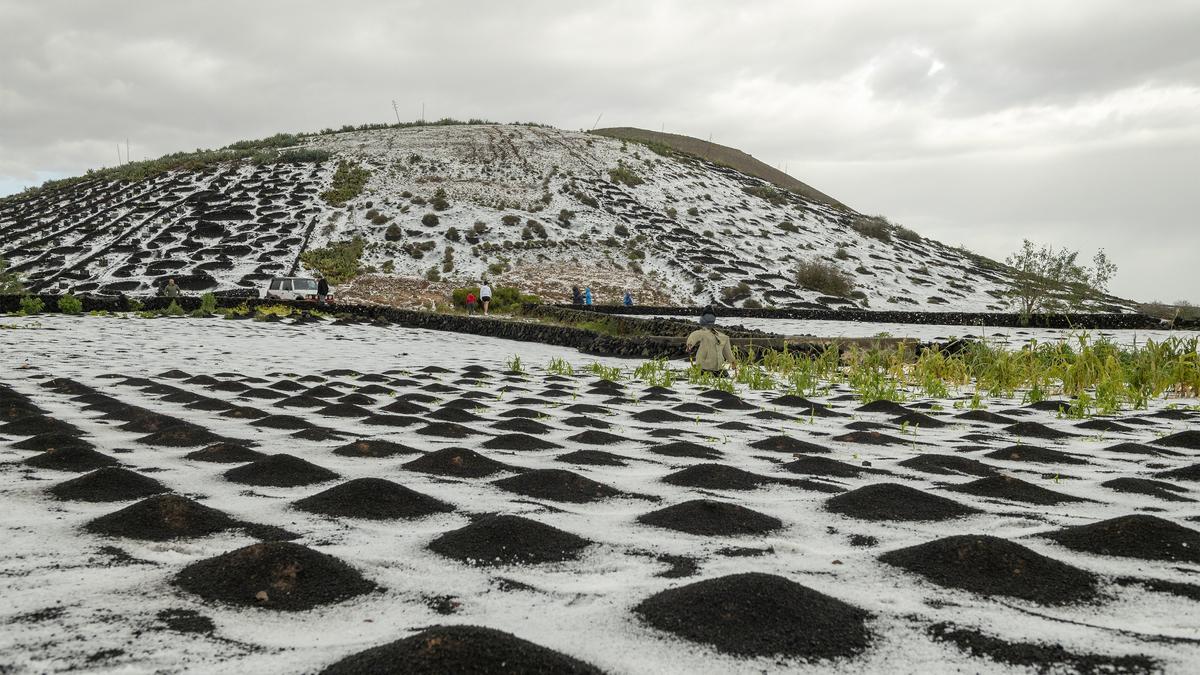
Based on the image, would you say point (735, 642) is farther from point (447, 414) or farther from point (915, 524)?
point (447, 414)

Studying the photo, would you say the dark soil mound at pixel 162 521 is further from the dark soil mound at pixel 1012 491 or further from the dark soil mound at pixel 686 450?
the dark soil mound at pixel 1012 491

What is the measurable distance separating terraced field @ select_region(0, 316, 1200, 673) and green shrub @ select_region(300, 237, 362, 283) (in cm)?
2896

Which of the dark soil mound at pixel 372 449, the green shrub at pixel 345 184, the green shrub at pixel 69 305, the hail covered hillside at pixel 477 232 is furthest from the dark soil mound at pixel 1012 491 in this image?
the green shrub at pixel 345 184

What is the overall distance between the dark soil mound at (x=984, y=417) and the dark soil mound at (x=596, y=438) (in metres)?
2.98

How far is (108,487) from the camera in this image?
3637 mm

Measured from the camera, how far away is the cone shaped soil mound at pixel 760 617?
2.13 m

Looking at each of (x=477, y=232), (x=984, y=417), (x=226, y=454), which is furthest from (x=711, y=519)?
(x=477, y=232)

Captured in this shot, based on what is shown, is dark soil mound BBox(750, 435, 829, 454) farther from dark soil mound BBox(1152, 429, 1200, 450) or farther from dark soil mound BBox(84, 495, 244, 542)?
dark soil mound BBox(84, 495, 244, 542)

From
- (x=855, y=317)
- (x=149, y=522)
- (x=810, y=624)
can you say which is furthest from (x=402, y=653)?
(x=855, y=317)

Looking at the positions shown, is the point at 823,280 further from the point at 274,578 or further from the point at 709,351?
the point at 274,578

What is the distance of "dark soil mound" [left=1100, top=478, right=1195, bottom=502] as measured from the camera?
393 centimetres

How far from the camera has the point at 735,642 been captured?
2.14m

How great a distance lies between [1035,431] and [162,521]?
5493 mm

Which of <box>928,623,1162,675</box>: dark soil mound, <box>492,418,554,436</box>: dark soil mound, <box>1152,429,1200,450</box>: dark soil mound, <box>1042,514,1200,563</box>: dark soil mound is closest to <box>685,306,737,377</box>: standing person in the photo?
<box>492,418,554,436</box>: dark soil mound
